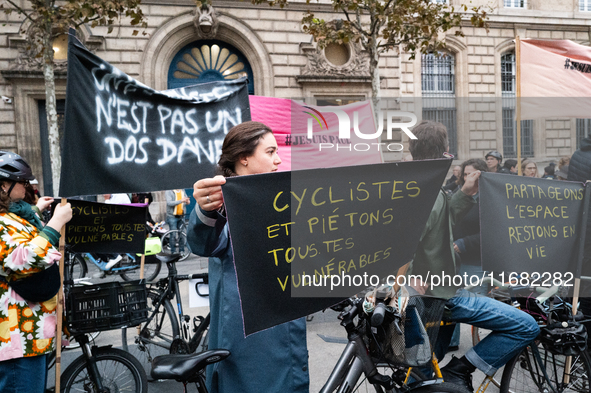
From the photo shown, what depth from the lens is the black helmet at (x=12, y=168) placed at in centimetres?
265

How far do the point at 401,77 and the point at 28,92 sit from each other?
12424 mm

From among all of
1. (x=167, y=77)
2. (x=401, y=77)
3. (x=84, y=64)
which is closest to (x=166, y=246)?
(x=167, y=77)

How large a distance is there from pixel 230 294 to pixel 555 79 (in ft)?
16.4

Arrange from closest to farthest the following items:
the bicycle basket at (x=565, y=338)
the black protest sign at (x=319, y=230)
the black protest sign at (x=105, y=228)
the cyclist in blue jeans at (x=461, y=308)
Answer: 1. the black protest sign at (x=319, y=230)
2. the cyclist in blue jeans at (x=461, y=308)
3. the bicycle basket at (x=565, y=338)
4. the black protest sign at (x=105, y=228)

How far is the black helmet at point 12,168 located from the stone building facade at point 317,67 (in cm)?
1126

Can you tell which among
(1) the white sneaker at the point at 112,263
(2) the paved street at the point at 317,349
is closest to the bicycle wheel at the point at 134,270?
(1) the white sneaker at the point at 112,263

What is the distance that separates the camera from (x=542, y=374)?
3.14 metres

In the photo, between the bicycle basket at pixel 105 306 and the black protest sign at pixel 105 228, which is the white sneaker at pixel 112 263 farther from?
the bicycle basket at pixel 105 306

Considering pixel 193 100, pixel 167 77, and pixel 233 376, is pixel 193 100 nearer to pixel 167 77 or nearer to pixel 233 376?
pixel 233 376

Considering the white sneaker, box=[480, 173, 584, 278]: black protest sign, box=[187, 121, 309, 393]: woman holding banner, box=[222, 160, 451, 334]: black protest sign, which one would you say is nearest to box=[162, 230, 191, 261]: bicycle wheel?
the white sneaker

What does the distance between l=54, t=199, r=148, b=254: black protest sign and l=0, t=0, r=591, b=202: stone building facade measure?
10213 mm

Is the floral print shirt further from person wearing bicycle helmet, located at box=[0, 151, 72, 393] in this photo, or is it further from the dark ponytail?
the dark ponytail

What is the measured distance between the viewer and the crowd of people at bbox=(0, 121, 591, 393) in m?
→ 1.98

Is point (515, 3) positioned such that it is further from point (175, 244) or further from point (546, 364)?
point (546, 364)
